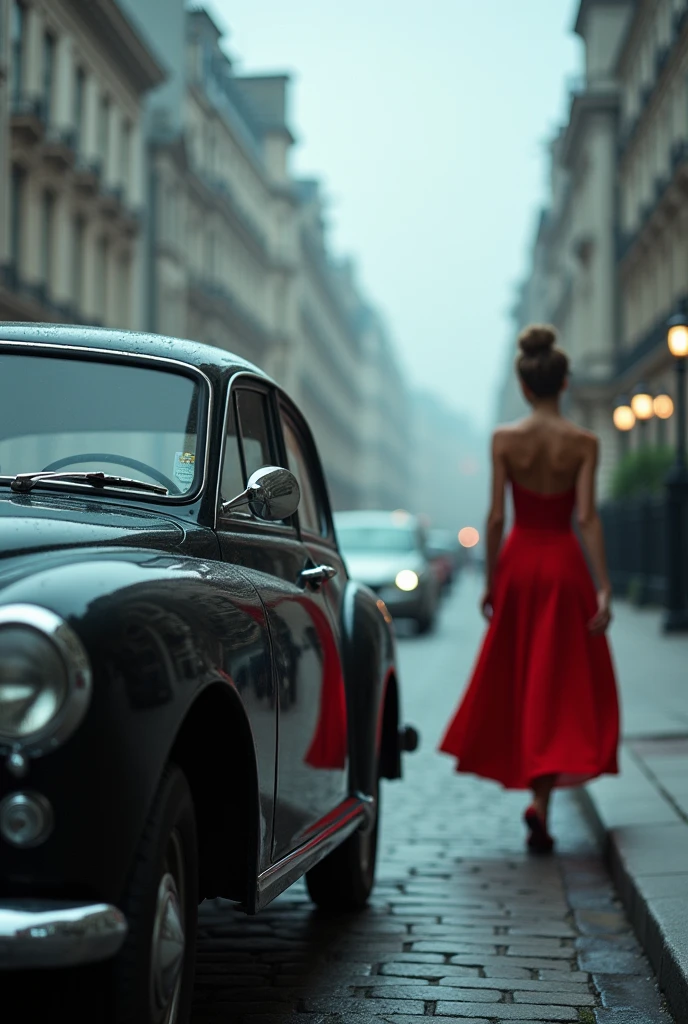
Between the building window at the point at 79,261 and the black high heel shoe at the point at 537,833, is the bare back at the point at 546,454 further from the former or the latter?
the building window at the point at 79,261

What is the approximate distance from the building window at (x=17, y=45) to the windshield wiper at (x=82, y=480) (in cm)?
2906

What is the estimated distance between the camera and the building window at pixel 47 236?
34.4m

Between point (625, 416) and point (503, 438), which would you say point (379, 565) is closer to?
point (625, 416)

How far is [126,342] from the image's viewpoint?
435cm

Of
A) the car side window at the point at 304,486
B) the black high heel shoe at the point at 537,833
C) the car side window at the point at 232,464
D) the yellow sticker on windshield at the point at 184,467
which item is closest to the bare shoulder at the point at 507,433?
the car side window at the point at 304,486

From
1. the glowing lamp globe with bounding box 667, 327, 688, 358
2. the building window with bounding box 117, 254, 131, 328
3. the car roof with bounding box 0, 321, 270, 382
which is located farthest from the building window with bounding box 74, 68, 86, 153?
the car roof with bounding box 0, 321, 270, 382

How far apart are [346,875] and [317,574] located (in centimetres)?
124

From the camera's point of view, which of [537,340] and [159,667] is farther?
[537,340]

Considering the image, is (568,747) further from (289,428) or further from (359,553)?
(359,553)

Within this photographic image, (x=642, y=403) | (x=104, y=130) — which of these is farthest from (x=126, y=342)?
(x=104, y=130)

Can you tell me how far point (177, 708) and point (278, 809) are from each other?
103cm

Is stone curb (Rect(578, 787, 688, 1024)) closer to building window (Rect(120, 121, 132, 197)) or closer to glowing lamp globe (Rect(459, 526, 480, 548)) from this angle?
building window (Rect(120, 121, 132, 197))

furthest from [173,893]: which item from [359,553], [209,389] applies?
[359,553]

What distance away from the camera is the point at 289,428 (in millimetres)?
5336
